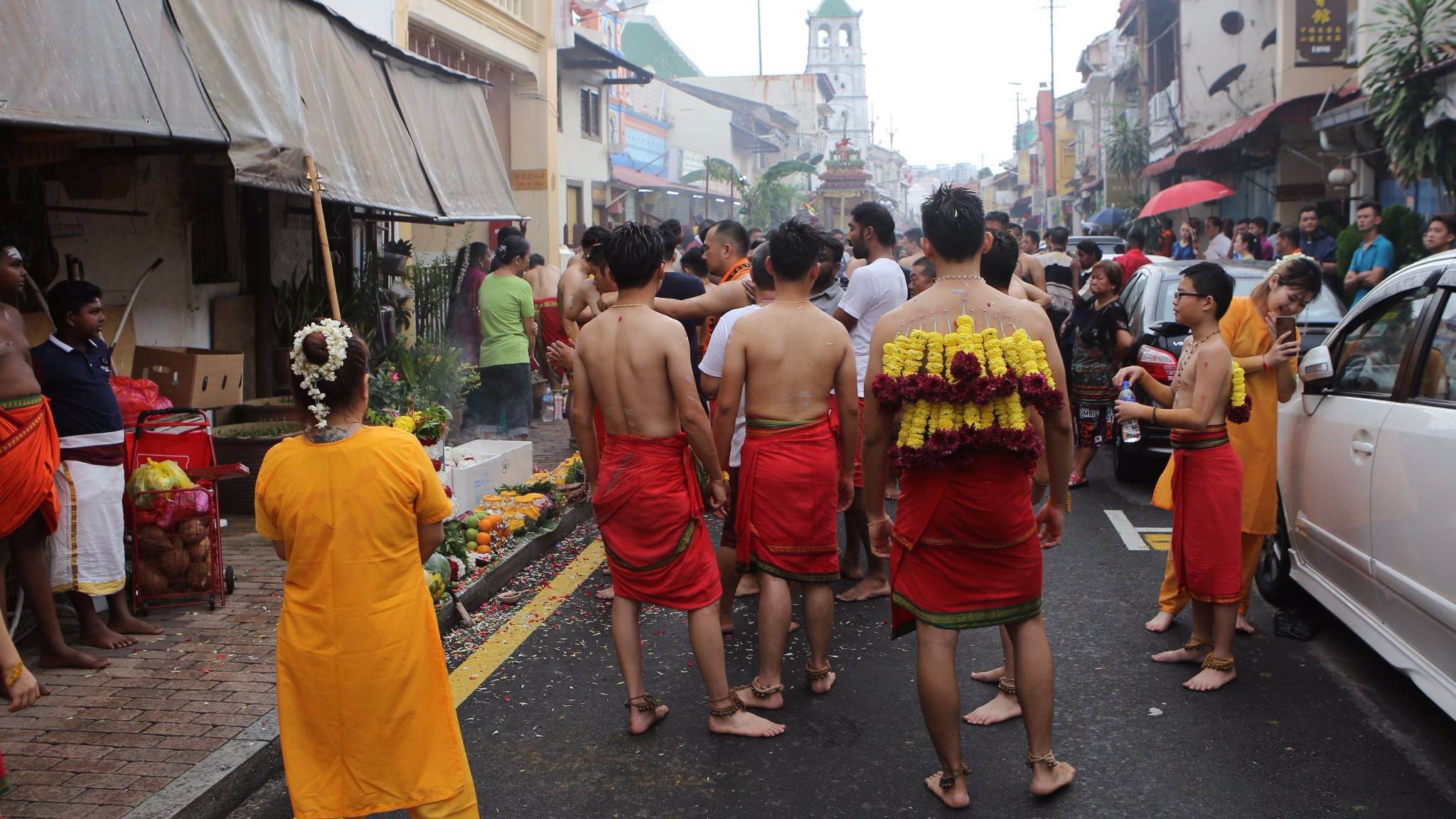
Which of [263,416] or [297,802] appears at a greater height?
[263,416]

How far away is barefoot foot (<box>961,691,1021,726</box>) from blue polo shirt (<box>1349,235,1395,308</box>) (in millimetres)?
7884

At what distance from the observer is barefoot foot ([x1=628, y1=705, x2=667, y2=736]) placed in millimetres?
4250

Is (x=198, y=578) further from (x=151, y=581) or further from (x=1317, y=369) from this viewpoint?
(x=1317, y=369)

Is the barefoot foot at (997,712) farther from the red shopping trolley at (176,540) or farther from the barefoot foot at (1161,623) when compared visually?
the red shopping trolley at (176,540)

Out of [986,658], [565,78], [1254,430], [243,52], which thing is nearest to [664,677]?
[986,658]

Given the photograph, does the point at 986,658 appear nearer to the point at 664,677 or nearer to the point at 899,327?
the point at 664,677

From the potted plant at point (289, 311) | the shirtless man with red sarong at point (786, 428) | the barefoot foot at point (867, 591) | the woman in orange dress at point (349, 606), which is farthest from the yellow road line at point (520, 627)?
the potted plant at point (289, 311)

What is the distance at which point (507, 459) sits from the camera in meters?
7.95

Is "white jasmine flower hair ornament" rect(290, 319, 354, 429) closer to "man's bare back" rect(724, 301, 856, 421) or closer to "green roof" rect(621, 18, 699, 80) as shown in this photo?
"man's bare back" rect(724, 301, 856, 421)

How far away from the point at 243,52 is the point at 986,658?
5.05 metres

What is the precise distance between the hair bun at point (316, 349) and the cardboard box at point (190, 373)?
15.7ft

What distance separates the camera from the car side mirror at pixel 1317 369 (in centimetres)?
488

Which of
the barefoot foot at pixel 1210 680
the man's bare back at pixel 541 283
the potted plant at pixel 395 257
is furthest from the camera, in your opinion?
the man's bare back at pixel 541 283

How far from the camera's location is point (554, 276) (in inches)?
505
